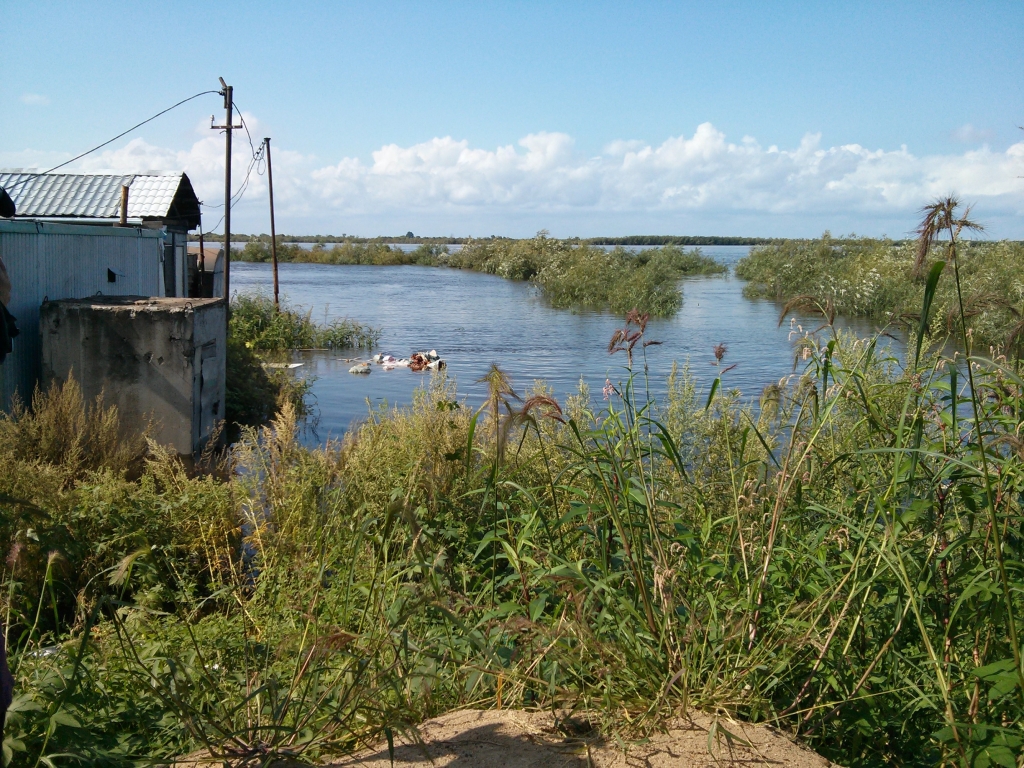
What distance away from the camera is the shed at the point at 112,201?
45.9 ft

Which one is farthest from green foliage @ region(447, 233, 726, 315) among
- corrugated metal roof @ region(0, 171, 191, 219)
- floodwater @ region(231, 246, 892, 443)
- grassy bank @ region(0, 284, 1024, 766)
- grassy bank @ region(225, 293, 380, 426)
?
grassy bank @ region(0, 284, 1024, 766)

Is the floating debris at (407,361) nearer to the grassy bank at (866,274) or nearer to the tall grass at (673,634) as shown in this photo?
the grassy bank at (866,274)

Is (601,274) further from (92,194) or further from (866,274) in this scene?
(92,194)

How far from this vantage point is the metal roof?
14.0m

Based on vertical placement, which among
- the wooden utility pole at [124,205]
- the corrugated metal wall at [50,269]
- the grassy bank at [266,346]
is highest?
the wooden utility pole at [124,205]

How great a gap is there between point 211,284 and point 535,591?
16162 mm

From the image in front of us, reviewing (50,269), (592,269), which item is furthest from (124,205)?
(592,269)

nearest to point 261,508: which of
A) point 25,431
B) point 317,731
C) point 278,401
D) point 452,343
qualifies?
point 25,431

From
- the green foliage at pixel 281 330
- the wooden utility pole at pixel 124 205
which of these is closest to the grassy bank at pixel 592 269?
the green foliage at pixel 281 330

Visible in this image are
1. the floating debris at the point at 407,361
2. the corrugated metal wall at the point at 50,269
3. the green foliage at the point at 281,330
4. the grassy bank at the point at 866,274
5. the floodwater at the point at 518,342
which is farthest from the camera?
the green foliage at the point at 281,330

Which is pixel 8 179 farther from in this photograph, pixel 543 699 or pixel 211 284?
pixel 543 699

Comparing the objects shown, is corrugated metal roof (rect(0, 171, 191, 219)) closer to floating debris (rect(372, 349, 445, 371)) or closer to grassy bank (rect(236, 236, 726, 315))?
floating debris (rect(372, 349, 445, 371))

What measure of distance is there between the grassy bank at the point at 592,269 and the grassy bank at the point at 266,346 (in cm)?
567

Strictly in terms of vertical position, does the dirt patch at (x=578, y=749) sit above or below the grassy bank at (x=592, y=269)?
below
